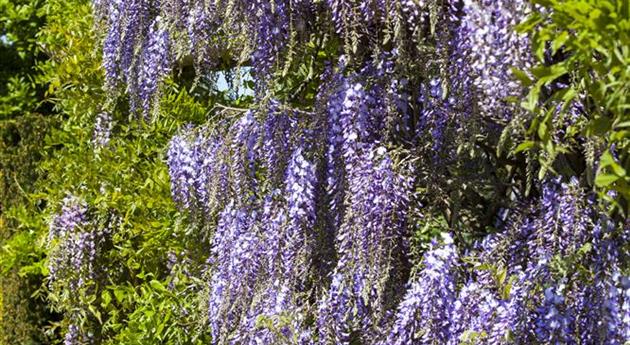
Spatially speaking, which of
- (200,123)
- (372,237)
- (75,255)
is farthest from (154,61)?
(372,237)

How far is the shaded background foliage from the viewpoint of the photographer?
90.8 inches

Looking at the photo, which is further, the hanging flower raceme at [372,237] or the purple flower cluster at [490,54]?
the hanging flower raceme at [372,237]

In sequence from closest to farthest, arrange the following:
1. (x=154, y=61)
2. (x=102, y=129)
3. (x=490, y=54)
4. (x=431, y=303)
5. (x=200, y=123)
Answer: (x=490, y=54) → (x=431, y=303) → (x=154, y=61) → (x=200, y=123) → (x=102, y=129)

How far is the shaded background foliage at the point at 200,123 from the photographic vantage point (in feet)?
7.57

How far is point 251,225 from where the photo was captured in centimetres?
368

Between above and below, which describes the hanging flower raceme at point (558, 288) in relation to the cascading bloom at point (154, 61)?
below

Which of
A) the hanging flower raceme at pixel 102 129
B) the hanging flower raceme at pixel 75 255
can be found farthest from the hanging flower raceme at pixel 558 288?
the hanging flower raceme at pixel 102 129

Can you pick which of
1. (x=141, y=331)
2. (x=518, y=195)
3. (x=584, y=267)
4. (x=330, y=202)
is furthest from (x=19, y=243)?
(x=584, y=267)

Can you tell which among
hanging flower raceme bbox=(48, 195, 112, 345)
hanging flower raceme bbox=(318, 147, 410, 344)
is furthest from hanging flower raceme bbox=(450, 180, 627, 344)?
hanging flower raceme bbox=(48, 195, 112, 345)

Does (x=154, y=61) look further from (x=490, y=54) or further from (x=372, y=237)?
(x=490, y=54)

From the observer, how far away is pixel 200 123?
4430 millimetres

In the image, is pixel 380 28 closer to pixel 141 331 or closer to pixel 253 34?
pixel 253 34

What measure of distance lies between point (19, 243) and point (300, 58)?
236 centimetres

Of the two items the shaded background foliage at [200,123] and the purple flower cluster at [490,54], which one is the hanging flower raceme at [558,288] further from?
the purple flower cluster at [490,54]
